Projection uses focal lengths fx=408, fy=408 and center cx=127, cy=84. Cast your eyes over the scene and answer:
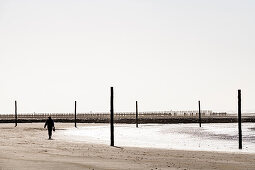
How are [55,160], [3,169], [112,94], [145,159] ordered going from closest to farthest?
[3,169] < [55,160] < [145,159] < [112,94]

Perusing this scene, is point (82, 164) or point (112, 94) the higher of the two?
point (112, 94)

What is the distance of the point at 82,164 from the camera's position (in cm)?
1341

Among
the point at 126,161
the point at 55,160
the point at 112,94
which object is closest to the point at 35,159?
the point at 55,160

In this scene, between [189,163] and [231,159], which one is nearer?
[189,163]

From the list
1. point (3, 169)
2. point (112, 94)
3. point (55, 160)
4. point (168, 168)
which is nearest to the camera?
point (3, 169)

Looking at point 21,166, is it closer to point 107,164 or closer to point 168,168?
point 107,164

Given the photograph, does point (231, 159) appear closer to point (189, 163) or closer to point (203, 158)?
point (203, 158)

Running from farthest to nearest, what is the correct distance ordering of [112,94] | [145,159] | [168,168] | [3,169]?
[112,94] < [145,159] < [168,168] < [3,169]

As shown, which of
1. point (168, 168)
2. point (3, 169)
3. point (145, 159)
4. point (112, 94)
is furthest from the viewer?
point (112, 94)

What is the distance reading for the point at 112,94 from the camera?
2339 centimetres

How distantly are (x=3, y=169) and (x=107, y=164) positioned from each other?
11.2ft

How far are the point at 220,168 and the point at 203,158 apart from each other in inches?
112

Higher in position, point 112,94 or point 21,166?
point 112,94

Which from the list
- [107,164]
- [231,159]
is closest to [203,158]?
[231,159]
